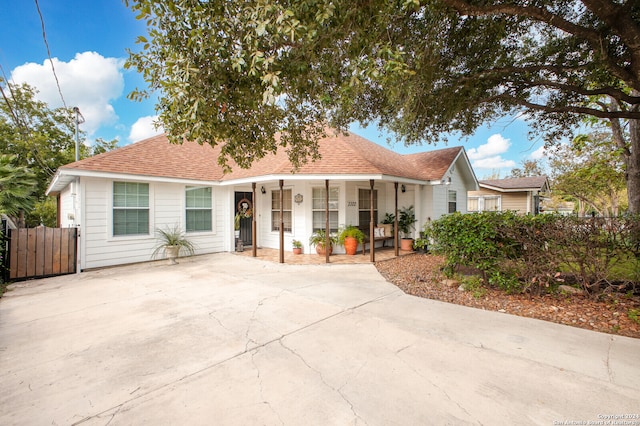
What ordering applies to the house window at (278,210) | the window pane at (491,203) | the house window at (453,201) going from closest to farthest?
1. the house window at (278,210)
2. the house window at (453,201)
3. the window pane at (491,203)

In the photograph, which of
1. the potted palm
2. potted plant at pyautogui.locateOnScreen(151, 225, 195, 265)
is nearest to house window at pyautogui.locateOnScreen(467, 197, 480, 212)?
the potted palm

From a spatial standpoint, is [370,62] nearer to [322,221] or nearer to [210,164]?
[322,221]

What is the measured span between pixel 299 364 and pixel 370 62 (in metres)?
3.63

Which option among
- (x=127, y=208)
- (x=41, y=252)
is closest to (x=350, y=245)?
(x=127, y=208)

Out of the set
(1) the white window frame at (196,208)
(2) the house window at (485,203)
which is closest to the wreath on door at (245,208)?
(1) the white window frame at (196,208)

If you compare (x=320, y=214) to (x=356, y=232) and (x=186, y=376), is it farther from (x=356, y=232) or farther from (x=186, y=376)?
(x=186, y=376)

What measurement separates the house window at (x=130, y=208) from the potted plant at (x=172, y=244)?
534 millimetres

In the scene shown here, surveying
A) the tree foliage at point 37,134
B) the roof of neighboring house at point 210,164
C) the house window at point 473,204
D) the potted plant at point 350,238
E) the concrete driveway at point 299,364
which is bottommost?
the concrete driveway at point 299,364

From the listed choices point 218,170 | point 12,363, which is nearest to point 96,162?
point 218,170

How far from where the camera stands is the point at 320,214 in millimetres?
10148

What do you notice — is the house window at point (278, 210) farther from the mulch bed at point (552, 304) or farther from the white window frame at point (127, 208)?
the mulch bed at point (552, 304)

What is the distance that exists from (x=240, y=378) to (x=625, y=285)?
20.3ft

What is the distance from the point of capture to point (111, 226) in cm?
814

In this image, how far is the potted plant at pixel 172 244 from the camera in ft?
28.3
